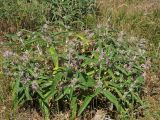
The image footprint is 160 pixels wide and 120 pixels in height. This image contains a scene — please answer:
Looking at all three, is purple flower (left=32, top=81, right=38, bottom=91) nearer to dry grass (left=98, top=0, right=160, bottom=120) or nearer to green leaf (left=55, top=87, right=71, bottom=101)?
green leaf (left=55, top=87, right=71, bottom=101)

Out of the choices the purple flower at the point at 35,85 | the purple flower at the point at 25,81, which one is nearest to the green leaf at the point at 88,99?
the purple flower at the point at 35,85

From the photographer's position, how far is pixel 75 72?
3.77 m

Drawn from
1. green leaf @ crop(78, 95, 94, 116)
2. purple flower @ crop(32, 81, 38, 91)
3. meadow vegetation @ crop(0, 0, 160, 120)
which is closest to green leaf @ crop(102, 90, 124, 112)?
meadow vegetation @ crop(0, 0, 160, 120)

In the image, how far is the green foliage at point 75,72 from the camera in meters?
3.71

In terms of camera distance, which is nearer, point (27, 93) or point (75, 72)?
point (27, 93)

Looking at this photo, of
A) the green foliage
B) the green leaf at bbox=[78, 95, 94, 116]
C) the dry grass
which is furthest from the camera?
the dry grass

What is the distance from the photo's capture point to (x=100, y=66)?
384 cm

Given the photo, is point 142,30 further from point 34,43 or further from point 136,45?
point 34,43

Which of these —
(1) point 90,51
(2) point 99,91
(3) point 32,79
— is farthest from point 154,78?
(3) point 32,79

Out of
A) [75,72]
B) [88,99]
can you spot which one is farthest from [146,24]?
[88,99]

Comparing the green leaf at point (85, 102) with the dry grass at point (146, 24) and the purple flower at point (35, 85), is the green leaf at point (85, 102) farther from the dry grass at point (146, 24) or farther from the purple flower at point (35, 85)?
the dry grass at point (146, 24)

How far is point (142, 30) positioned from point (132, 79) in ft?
5.56

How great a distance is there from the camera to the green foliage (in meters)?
3.71

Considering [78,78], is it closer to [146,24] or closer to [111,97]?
[111,97]
